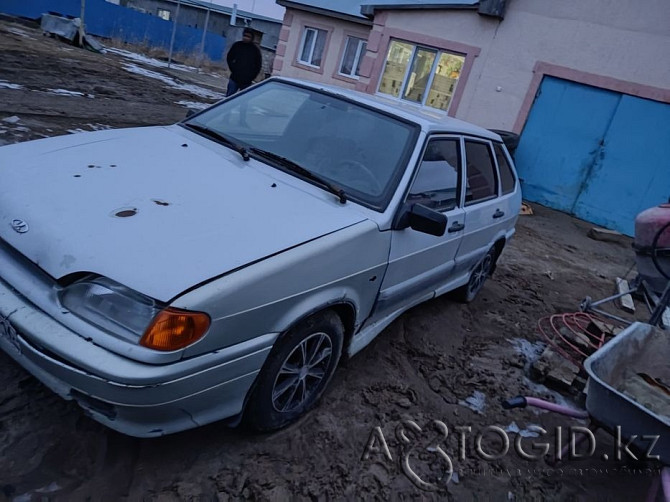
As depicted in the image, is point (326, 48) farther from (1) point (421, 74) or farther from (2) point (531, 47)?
(2) point (531, 47)

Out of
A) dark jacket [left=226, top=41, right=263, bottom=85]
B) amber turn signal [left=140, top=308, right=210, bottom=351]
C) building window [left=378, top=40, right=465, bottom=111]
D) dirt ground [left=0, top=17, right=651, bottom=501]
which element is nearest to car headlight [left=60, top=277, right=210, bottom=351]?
amber turn signal [left=140, top=308, right=210, bottom=351]

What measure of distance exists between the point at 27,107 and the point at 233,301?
7304 mm

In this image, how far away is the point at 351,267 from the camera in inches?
97.8

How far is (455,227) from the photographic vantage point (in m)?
3.48

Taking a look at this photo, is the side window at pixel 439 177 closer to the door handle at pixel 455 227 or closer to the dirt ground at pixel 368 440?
the door handle at pixel 455 227

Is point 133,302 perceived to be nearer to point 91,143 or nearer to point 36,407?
point 36,407

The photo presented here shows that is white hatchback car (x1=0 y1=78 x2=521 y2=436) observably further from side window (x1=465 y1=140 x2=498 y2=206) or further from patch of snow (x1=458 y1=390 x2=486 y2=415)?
patch of snow (x1=458 y1=390 x2=486 y2=415)

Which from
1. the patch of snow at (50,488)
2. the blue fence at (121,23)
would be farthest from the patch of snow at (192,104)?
the blue fence at (121,23)

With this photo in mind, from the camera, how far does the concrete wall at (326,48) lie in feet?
45.4

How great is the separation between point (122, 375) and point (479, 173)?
3.09 meters

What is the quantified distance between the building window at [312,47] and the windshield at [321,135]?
38.5ft

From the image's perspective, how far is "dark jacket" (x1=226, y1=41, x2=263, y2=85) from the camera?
32.4 feet

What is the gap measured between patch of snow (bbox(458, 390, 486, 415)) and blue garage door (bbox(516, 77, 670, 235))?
830cm

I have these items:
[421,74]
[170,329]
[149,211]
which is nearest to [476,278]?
[149,211]
